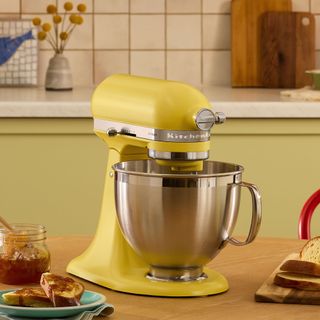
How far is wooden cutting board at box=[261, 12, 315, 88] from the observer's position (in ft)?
12.0

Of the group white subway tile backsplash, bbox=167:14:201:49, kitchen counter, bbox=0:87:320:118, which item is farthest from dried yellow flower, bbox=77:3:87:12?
kitchen counter, bbox=0:87:320:118

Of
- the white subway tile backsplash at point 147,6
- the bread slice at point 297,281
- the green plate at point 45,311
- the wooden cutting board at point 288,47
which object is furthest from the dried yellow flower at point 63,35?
the green plate at point 45,311

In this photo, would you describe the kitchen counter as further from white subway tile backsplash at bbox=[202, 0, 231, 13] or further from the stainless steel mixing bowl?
the stainless steel mixing bowl

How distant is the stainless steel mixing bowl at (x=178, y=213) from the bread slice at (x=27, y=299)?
183 mm

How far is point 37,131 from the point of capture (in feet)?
10.1

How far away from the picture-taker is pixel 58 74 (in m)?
3.59

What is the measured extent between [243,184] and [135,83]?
0.76ft

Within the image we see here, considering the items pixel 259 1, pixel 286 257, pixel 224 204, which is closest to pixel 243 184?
pixel 224 204

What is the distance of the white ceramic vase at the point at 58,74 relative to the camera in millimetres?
3582

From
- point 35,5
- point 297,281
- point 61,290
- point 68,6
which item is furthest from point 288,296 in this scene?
point 35,5

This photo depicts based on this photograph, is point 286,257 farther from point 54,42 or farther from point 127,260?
point 54,42

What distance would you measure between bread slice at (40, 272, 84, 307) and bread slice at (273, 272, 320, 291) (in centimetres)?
29

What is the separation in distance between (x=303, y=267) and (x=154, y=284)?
215mm

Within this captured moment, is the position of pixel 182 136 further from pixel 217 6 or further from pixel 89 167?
pixel 217 6
